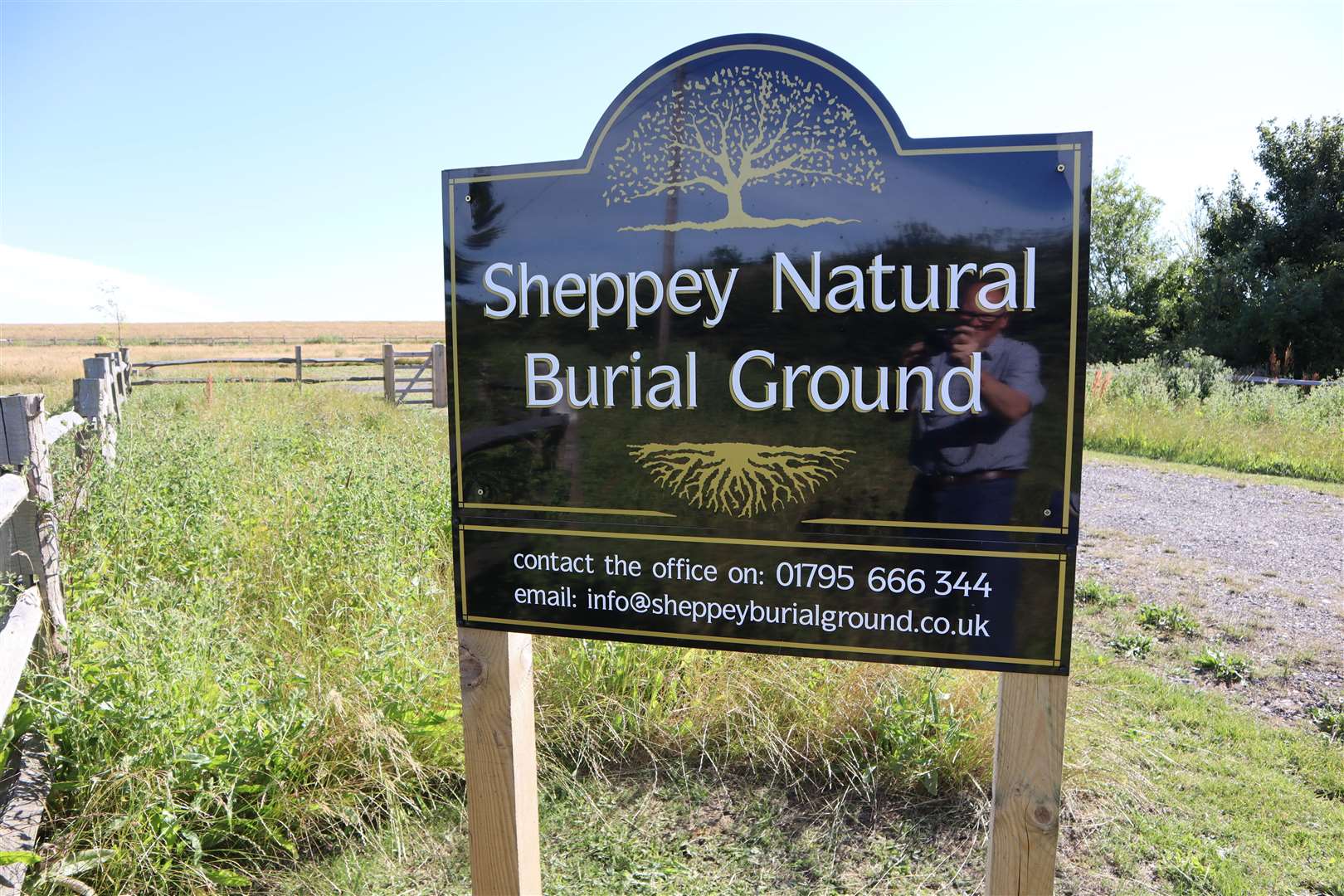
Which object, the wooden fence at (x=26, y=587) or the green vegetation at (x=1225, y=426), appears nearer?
the wooden fence at (x=26, y=587)

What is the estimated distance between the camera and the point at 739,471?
195cm

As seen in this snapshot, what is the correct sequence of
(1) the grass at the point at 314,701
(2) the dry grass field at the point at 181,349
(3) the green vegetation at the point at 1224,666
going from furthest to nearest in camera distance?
(2) the dry grass field at the point at 181,349, (3) the green vegetation at the point at 1224,666, (1) the grass at the point at 314,701

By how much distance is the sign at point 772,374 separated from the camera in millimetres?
1785

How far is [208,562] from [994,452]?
12.5 feet

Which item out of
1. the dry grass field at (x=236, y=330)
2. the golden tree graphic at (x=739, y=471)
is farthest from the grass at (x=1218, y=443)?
the dry grass field at (x=236, y=330)

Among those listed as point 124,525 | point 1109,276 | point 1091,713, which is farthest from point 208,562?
point 1109,276

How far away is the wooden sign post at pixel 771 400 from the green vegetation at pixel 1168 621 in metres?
3.95

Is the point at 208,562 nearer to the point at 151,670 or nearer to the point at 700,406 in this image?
the point at 151,670

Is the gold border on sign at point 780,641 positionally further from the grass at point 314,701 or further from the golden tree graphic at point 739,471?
the grass at point 314,701

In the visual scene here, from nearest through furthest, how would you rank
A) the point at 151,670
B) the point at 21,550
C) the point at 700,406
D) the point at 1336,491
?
the point at 700,406 → the point at 151,670 → the point at 21,550 → the point at 1336,491

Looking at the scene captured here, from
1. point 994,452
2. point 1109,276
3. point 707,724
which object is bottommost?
point 707,724

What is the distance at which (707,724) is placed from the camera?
3.41m

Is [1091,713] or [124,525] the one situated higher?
[124,525]

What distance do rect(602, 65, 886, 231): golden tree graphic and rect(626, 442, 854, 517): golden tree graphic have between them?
1.75 ft
